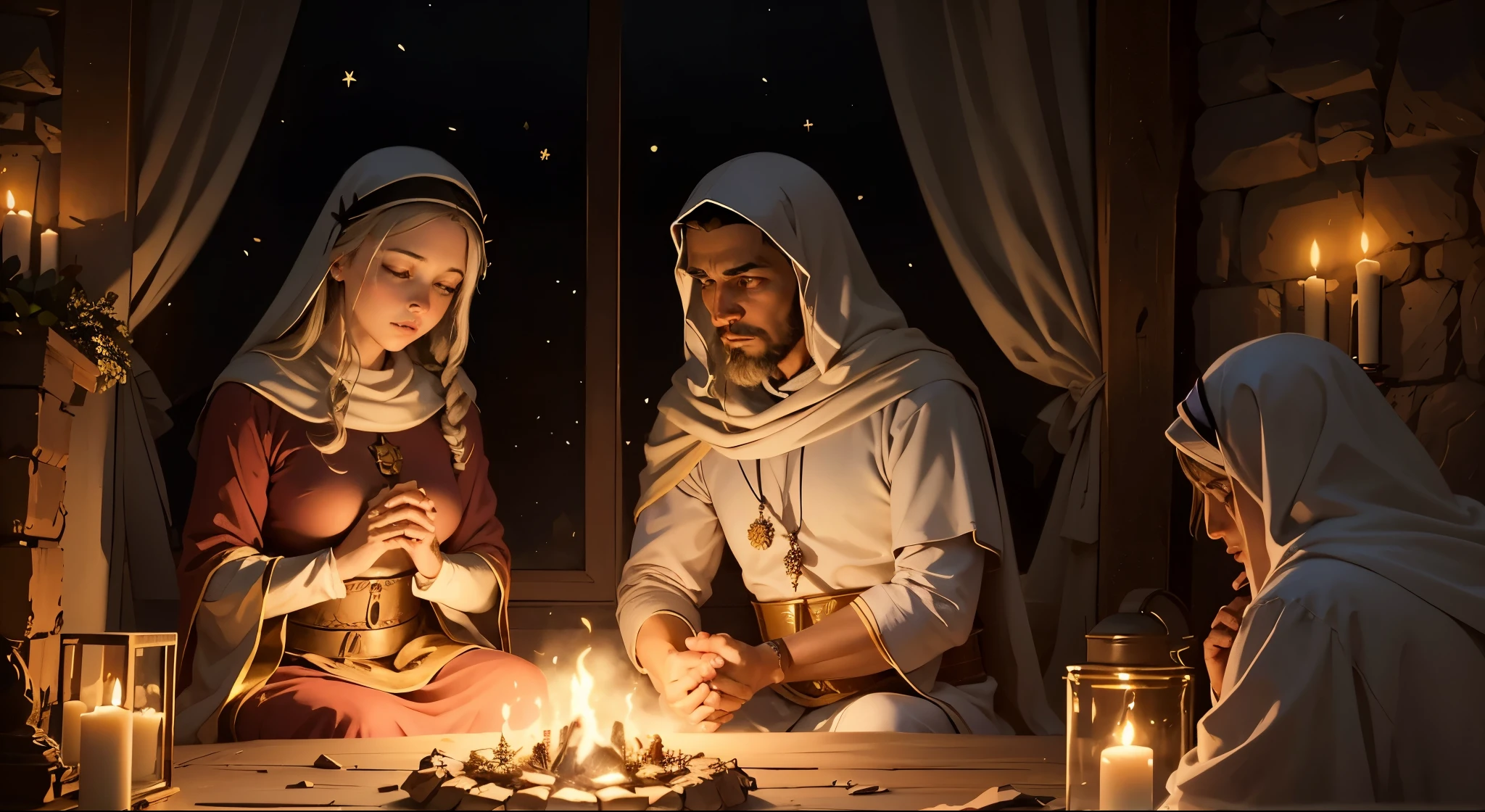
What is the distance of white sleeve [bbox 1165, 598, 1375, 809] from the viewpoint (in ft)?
6.64

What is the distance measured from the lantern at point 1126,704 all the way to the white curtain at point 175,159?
2683 mm

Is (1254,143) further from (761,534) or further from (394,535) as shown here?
(394,535)

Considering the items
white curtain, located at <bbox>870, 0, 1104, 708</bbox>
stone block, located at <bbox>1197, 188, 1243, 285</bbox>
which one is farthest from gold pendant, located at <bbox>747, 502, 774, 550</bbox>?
stone block, located at <bbox>1197, 188, 1243, 285</bbox>

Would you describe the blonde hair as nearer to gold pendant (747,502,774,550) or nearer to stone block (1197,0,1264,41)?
gold pendant (747,502,774,550)

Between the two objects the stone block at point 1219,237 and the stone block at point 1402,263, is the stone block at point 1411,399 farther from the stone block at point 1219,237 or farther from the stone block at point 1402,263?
the stone block at point 1219,237

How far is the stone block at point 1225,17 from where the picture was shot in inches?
153

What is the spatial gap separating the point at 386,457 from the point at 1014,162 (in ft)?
7.04

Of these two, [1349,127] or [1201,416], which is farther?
[1349,127]

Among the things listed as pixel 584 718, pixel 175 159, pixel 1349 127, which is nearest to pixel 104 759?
pixel 584 718

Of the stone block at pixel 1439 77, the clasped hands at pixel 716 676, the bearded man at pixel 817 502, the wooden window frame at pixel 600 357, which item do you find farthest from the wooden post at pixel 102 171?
the stone block at pixel 1439 77

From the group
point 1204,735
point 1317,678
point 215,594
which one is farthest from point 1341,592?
point 215,594

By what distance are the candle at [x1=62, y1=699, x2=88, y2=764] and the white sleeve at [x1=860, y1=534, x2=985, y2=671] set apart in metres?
1.90

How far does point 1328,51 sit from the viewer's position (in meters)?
3.60

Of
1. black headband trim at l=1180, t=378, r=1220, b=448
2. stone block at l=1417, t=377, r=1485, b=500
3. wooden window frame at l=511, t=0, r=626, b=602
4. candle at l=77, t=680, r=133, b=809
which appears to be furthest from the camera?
wooden window frame at l=511, t=0, r=626, b=602
